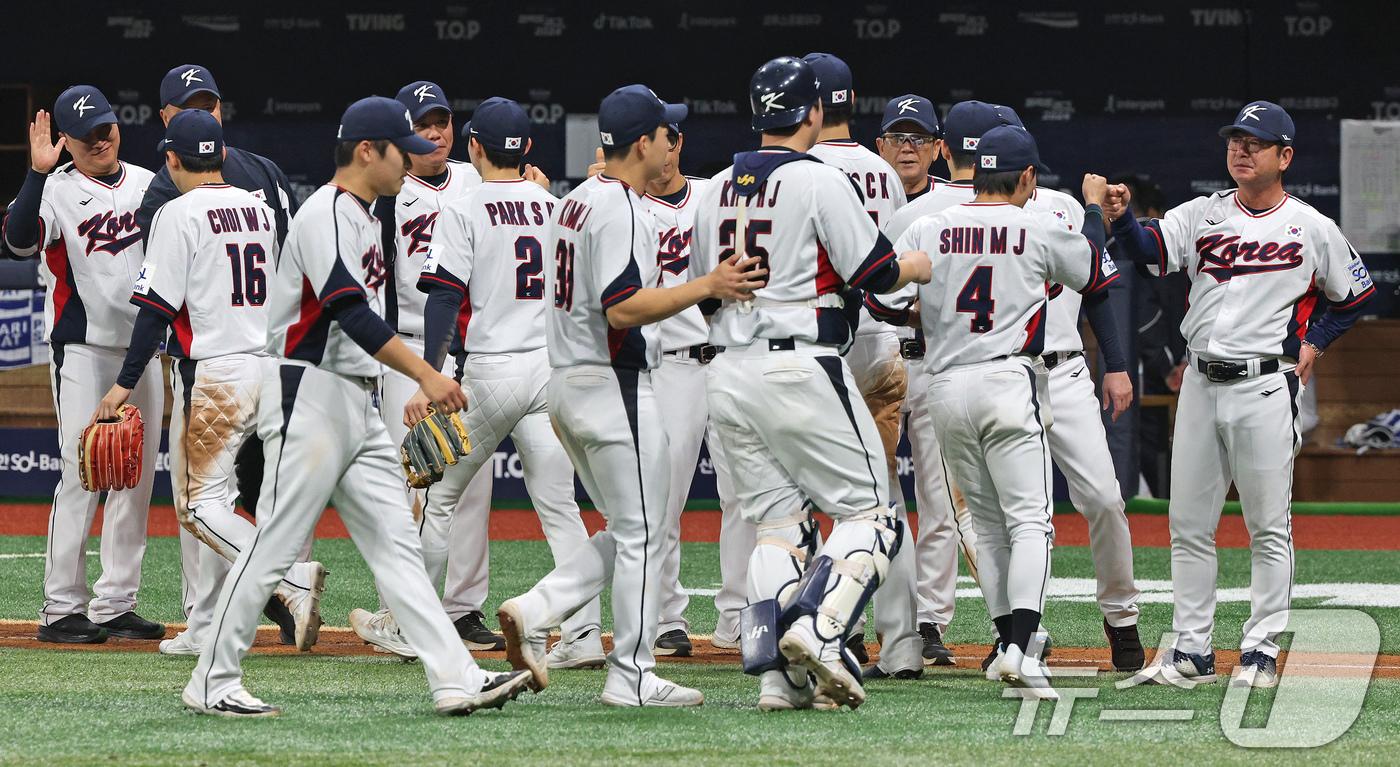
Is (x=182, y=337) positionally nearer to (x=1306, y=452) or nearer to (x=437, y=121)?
(x=437, y=121)

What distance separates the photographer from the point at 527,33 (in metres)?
13.7

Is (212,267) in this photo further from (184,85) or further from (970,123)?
(970,123)

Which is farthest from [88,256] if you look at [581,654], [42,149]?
[581,654]

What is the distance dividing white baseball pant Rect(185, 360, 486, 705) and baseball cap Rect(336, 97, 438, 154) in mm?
696

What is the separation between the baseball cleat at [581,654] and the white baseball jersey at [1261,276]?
2.35 metres

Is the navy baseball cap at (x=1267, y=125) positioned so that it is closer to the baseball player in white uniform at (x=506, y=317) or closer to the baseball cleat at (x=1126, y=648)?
the baseball cleat at (x=1126, y=648)

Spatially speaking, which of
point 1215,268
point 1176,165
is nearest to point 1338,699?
point 1215,268

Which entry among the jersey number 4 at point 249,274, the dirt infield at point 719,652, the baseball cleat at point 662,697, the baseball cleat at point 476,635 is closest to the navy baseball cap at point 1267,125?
the dirt infield at point 719,652

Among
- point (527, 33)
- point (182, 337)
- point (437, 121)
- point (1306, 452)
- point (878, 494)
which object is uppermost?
point (527, 33)

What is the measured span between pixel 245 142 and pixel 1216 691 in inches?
415

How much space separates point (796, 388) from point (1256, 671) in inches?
76.2

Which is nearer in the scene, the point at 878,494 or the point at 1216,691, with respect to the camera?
the point at 878,494

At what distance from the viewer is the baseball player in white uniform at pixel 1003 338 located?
16.7 ft

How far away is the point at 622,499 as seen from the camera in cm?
474
